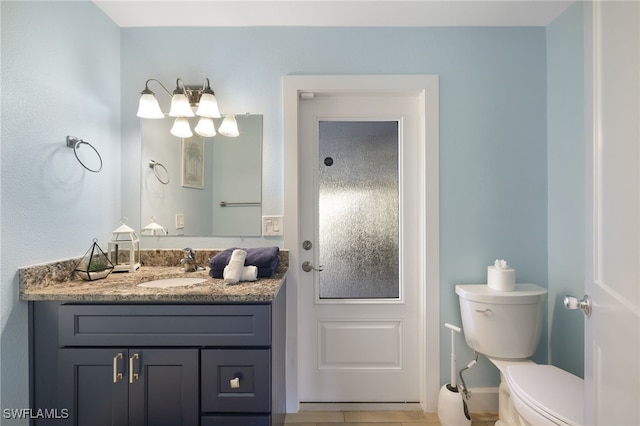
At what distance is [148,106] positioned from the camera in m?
1.71

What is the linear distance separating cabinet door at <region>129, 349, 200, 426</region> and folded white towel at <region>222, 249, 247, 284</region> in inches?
12.5

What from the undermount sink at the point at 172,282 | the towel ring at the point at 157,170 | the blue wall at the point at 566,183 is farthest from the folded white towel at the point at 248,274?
the blue wall at the point at 566,183

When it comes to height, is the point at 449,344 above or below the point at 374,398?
above

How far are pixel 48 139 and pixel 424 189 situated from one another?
1874mm

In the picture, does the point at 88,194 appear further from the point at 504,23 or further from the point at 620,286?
the point at 504,23

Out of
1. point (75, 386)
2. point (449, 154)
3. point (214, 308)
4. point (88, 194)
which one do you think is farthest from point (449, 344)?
point (88, 194)

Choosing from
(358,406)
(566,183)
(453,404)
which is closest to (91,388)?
(358,406)

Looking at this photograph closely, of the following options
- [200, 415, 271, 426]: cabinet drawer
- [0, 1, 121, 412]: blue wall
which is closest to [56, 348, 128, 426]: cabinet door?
[0, 1, 121, 412]: blue wall

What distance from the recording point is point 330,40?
6.13ft

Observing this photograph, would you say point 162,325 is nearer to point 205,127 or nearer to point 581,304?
point 205,127

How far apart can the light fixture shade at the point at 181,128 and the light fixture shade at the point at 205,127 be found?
7cm

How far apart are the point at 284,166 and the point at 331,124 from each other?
1.31 ft

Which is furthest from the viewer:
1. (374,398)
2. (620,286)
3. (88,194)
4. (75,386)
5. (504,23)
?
(374,398)

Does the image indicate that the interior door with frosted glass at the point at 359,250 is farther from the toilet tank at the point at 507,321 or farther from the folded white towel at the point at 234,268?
the folded white towel at the point at 234,268
